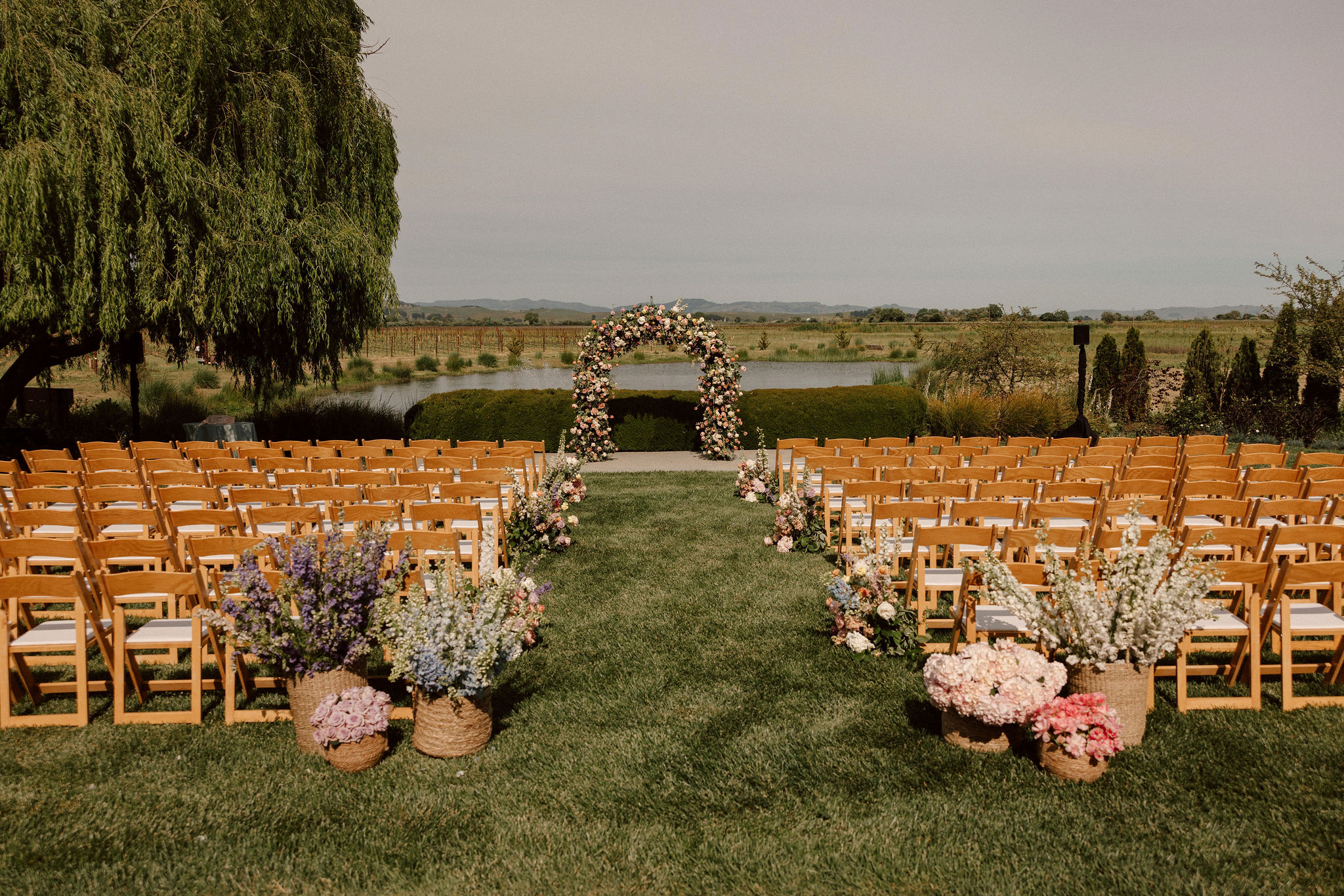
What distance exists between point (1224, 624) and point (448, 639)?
424 centimetres

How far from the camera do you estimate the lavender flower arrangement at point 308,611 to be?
153 inches

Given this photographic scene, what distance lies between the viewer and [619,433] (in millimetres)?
16047

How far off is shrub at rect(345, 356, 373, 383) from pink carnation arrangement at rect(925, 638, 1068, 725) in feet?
113

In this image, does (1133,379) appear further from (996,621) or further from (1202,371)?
(996,621)

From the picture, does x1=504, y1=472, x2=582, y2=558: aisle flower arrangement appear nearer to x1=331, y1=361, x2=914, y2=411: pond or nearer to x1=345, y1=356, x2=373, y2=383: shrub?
x1=331, y1=361, x2=914, y2=411: pond

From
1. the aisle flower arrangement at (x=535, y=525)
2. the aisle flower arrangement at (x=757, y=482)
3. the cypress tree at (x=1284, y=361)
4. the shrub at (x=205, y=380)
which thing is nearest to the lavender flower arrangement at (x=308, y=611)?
the aisle flower arrangement at (x=535, y=525)

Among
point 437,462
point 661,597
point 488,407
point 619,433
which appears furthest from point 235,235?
point 661,597

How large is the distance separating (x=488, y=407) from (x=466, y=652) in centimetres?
1247

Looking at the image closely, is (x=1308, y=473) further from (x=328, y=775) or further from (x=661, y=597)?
(x=328, y=775)

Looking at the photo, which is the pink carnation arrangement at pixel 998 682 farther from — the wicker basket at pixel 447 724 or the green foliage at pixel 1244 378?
the green foliage at pixel 1244 378

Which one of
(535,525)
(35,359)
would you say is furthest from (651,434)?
(35,359)

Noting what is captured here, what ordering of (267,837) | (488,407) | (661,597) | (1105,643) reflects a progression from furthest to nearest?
1. (488,407)
2. (661,597)
3. (1105,643)
4. (267,837)

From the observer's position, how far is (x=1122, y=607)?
3.73 m

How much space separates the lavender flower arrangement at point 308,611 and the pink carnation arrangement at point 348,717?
0.19 meters
